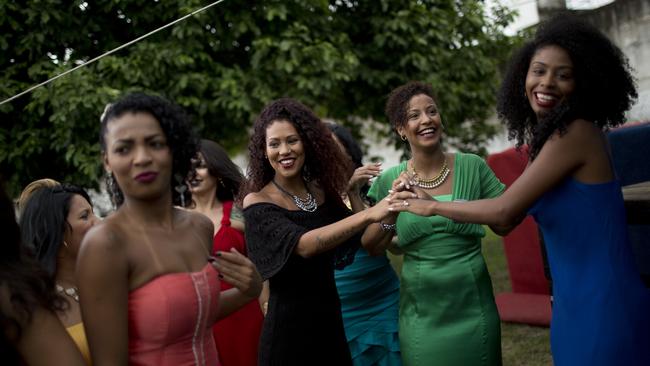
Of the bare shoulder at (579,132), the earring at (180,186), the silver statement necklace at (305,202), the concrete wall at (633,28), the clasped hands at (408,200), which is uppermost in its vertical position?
the concrete wall at (633,28)

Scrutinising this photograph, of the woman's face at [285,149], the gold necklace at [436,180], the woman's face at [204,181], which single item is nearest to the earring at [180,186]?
the woman's face at [285,149]

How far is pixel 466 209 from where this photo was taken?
2.74 meters

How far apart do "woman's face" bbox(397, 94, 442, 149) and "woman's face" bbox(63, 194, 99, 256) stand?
156cm

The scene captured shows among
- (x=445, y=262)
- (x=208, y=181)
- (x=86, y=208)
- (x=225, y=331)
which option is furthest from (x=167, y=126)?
(x=208, y=181)

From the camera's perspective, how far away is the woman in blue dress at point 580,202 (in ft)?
7.88

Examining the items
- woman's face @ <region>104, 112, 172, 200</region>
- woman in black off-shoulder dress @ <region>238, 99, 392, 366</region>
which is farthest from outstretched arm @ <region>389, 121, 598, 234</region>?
woman's face @ <region>104, 112, 172, 200</region>

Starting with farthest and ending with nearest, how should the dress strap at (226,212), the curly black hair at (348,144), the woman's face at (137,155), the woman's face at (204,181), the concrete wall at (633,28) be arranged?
the concrete wall at (633,28), the curly black hair at (348,144), the woman's face at (204,181), the dress strap at (226,212), the woman's face at (137,155)

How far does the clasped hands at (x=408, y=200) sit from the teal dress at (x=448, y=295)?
0.40m

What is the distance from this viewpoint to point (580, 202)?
2438 millimetres

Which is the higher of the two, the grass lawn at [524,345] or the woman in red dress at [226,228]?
the woman in red dress at [226,228]

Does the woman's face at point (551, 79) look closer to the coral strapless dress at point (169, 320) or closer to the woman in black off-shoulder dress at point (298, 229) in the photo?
the woman in black off-shoulder dress at point (298, 229)

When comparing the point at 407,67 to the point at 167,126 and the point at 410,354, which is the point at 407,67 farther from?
the point at 167,126

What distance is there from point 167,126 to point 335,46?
655 centimetres

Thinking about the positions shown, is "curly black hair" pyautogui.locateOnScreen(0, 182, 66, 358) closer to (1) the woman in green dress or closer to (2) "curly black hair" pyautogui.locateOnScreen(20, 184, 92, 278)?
(2) "curly black hair" pyautogui.locateOnScreen(20, 184, 92, 278)
